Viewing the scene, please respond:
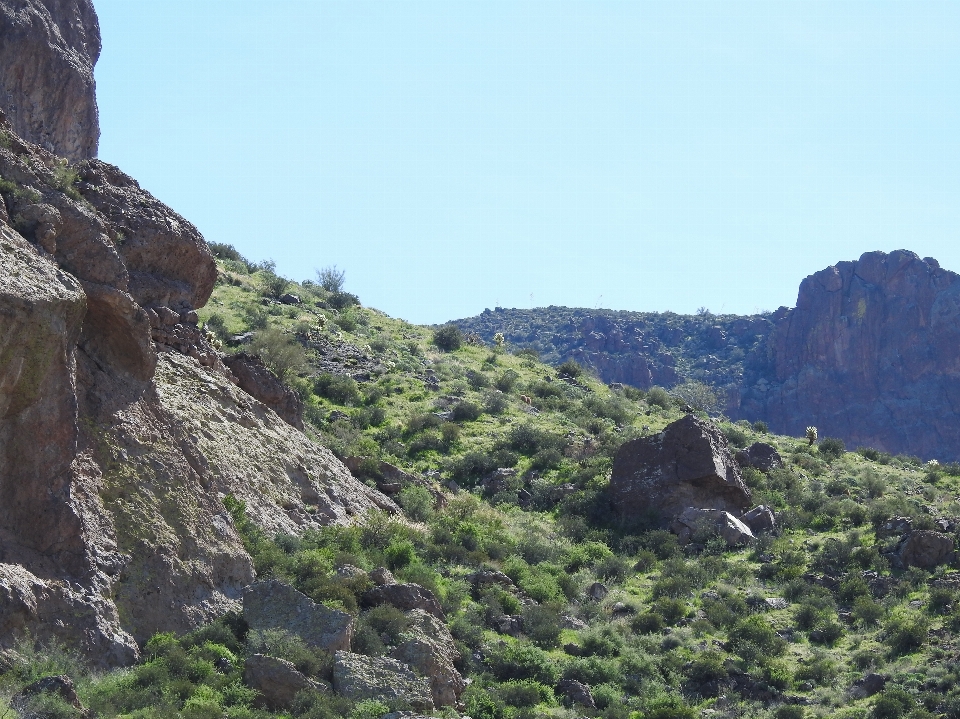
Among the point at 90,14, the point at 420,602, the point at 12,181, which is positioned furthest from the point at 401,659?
the point at 90,14

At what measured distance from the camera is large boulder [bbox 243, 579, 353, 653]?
15547 mm

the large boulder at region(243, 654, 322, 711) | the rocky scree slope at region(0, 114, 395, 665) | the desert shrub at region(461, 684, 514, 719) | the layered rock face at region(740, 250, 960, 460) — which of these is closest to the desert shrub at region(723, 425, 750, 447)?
the rocky scree slope at region(0, 114, 395, 665)

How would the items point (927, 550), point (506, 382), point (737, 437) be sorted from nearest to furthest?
point (927, 550) → point (737, 437) → point (506, 382)

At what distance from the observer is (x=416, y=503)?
2480cm

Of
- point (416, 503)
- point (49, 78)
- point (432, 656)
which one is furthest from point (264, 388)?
point (49, 78)

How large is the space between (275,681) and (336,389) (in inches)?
835

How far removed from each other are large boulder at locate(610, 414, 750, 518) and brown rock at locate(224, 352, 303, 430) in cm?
1013

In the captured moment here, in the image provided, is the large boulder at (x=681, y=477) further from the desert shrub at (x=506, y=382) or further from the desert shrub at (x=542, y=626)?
the desert shrub at (x=506, y=382)

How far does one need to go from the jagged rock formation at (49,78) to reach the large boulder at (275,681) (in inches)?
1071

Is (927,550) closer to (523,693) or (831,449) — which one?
(523,693)

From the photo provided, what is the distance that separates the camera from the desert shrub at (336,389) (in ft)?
116

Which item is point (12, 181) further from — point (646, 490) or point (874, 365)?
point (874, 365)

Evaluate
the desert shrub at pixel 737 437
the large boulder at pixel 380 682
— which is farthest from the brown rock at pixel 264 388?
the desert shrub at pixel 737 437

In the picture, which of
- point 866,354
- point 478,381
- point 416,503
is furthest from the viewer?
point 866,354
